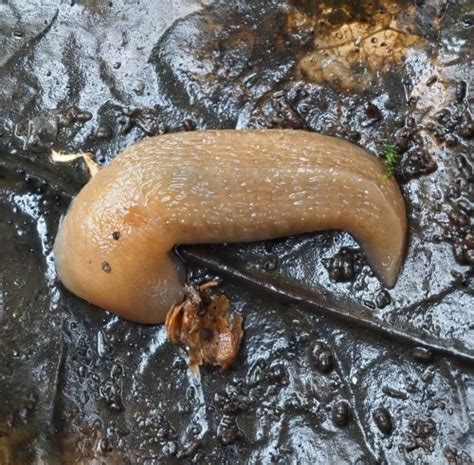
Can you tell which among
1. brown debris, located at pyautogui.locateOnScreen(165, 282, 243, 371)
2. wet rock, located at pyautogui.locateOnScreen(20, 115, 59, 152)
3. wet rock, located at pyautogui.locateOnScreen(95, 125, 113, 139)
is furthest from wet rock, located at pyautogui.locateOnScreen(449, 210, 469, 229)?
wet rock, located at pyautogui.locateOnScreen(20, 115, 59, 152)

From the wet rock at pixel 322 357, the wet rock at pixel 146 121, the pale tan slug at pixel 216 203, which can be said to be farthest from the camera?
the wet rock at pixel 146 121

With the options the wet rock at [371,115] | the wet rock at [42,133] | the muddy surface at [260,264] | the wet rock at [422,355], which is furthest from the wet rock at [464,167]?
the wet rock at [42,133]

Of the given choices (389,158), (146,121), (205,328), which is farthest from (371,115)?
(205,328)

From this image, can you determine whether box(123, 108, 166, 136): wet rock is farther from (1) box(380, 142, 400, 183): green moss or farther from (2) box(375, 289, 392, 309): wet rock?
(2) box(375, 289, 392, 309): wet rock

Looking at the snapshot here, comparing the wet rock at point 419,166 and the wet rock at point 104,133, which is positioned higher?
the wet rock at point 104,133

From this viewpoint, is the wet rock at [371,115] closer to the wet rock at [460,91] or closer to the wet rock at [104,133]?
the wet rock at [460,91]

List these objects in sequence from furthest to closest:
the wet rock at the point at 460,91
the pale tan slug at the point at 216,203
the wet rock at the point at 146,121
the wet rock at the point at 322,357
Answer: the wet rock at the point at 146,121 → the wet rock at the point at 460,91 → the wet rock at the point at 322,357 → the pale tan slug at the point at 216,203

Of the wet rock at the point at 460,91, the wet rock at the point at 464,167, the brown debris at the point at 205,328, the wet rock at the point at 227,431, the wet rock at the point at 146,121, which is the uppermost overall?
the wet rock at the point at 146,121

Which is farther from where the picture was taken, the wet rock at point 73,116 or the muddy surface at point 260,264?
the wet rock at point 73,116

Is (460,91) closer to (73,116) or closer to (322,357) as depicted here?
(322,357)
